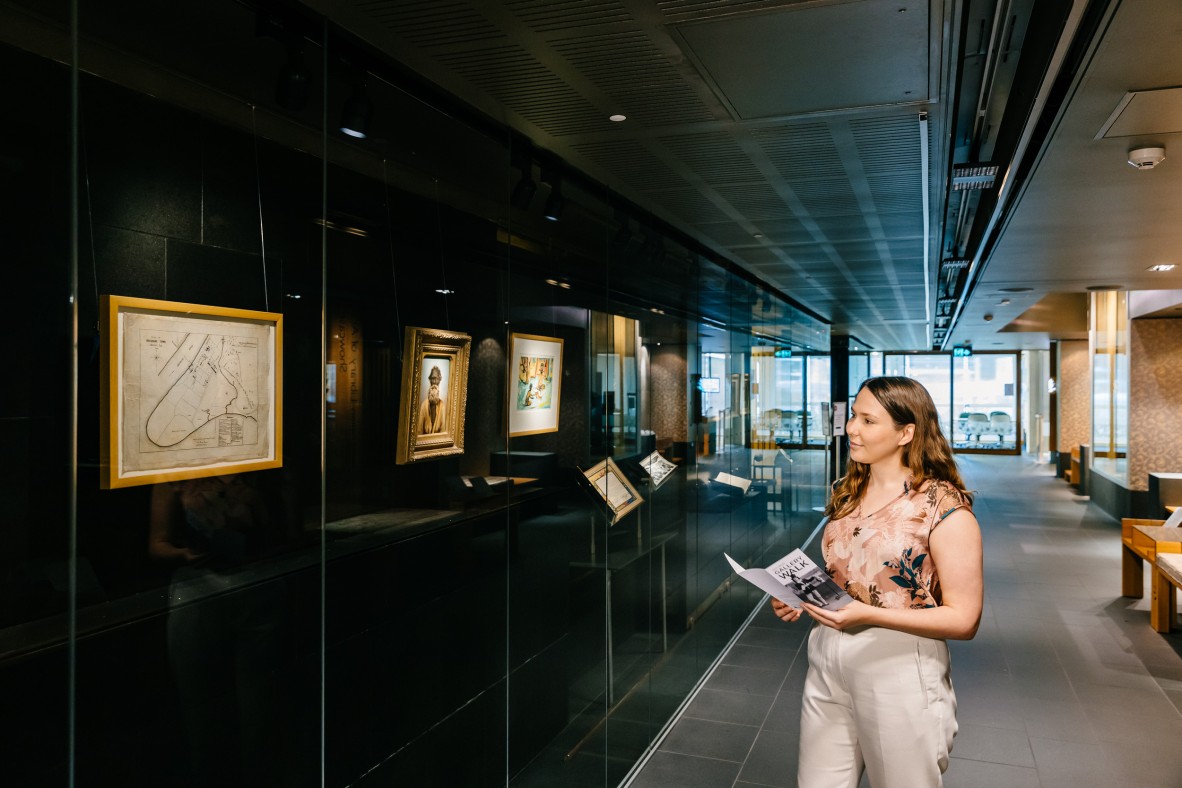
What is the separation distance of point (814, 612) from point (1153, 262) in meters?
6.63

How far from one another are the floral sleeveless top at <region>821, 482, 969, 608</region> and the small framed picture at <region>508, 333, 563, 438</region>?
4.15ft

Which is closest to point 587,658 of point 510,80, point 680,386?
point 680,386

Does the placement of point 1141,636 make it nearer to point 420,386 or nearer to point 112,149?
point 420,386

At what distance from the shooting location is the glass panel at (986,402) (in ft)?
94.1

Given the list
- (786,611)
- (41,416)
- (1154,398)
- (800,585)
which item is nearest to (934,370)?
(1154,398)

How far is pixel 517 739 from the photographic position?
3.12 m

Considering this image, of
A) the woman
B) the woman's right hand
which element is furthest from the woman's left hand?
the woman's right hand

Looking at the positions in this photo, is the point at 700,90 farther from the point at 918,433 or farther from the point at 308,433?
the point at 308,433

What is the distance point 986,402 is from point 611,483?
2874 cm

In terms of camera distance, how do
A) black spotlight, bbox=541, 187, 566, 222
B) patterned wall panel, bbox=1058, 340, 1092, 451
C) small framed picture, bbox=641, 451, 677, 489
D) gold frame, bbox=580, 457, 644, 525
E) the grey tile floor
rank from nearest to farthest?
black spotlight, bbox=541, 187, 566, 222
gold frame, bbox=580, 457, 644, 525
the grey tile floor
small framed picture, bbox=641, 451, 677, 489
patterned wall panel, bbox=1058, 340, 1092, 451

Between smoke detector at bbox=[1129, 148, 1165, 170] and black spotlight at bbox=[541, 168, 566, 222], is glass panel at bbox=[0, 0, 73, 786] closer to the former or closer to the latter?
black spotlight at bbox=[541, 168, 566, 222]

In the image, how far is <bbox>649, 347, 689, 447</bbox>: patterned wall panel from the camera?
4820 mm

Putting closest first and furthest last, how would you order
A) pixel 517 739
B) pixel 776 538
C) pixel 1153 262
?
pixel 517 739 < pixel 1153 262 < pixel 776 538

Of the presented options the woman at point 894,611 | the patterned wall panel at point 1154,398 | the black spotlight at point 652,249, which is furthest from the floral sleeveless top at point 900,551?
the patterned wall panel at point 1154,398
